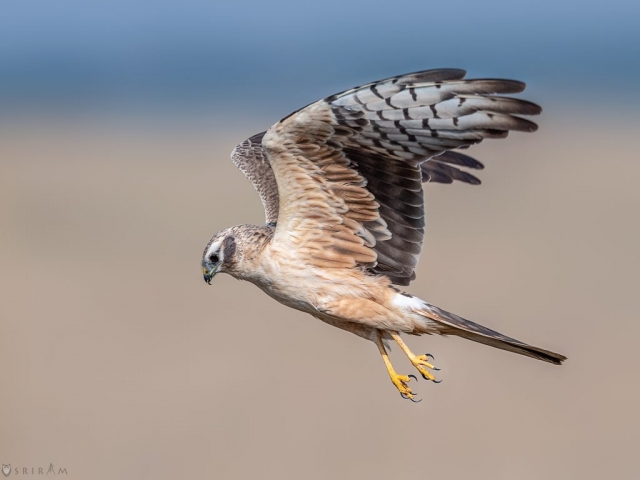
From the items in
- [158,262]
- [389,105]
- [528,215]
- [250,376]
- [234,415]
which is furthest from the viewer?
[528,215]

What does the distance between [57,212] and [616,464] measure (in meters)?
19.4

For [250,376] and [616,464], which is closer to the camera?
[616,464]

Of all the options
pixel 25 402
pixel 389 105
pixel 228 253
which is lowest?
pixel 25 402

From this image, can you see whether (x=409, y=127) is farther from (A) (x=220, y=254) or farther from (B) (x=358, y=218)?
(A) (x=220, y=254)

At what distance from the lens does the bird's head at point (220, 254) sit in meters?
9.00

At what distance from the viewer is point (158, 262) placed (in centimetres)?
2886

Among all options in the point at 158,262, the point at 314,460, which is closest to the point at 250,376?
the point at 314,460

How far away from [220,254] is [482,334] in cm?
200

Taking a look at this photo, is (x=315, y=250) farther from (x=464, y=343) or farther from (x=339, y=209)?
(x=464, y=343)

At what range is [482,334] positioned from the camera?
8555 mm

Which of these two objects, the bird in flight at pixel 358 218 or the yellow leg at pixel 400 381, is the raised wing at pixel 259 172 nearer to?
the bird in flight at pixel 358 218

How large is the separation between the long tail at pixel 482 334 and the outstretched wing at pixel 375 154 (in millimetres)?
495

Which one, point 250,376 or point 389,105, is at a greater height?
point 389,105

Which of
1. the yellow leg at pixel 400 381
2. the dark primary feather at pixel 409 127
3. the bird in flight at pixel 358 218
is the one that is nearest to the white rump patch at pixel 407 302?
the bird in flight at pixel 358 218
